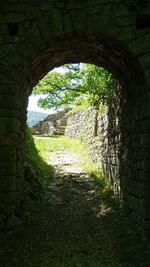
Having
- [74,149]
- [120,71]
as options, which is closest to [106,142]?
[120,71]

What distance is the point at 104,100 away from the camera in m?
11.5

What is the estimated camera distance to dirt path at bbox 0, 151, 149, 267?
5992 millimetres

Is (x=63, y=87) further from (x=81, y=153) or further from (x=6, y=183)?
(x=6, y=183)

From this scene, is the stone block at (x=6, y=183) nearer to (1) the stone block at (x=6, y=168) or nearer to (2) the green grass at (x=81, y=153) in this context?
(1) the stone block at (x=6, y=168)

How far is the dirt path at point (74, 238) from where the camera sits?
599 centimetres

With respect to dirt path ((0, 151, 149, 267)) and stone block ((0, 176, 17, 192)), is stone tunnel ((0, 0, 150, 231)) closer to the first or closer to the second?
stone block ((0, 176, 17, 192))

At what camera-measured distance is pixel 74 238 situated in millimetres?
6953

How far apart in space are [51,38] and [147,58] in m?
1.62

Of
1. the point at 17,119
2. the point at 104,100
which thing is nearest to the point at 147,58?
the point at 17,119

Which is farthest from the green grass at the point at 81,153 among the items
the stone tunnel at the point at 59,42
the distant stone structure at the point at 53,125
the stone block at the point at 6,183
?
the distant stone structure at the point at 53,125

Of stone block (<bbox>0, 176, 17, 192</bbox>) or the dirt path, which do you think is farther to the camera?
stone block (<bbox>0, 176, 17, 192</bbox>)

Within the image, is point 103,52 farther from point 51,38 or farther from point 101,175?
point 101,175

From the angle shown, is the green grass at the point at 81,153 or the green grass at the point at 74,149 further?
the green grass at the point at 74,149

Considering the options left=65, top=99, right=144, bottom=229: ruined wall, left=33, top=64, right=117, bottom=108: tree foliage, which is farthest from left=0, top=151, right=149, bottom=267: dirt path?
left=33, top=64, right=117, bottom=108: tree foliage
